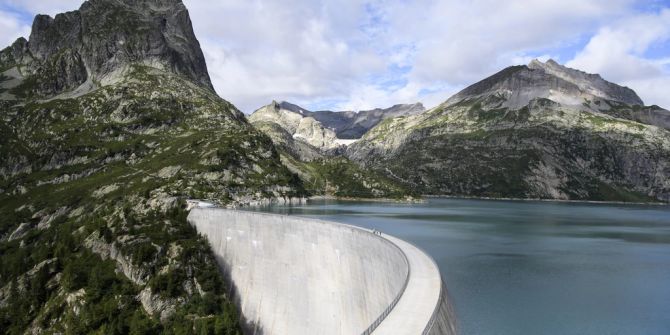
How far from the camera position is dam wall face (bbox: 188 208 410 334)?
4081 centimetres

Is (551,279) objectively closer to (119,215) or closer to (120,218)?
(120,218)

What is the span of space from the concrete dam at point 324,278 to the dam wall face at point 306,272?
0.08 m

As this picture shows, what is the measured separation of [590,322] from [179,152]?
462 ft

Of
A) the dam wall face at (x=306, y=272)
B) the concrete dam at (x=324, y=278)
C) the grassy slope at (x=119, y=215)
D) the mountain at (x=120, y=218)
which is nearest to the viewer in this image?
the concrete dam at (x=324, y=278)

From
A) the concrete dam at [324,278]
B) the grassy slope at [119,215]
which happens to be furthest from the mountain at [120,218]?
the concrete dam at [324,278]

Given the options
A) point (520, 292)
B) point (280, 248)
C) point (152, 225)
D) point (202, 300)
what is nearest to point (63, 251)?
point (152, 225)

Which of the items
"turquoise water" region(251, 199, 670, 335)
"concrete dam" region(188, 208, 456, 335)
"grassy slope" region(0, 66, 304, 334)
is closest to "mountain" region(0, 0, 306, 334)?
"grassy slope" region(0, 66, 304, 334)

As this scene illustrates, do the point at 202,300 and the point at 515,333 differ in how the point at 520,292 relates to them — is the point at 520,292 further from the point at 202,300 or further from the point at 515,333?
the point at 202,300

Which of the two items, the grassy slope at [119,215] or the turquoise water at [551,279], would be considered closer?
the turquoise water at [551,279]

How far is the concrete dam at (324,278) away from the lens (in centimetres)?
2519

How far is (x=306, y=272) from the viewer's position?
176 ft

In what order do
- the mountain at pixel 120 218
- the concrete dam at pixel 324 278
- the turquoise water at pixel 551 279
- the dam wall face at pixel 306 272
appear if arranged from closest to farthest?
the concrete dam at pixel 324 278 < the dam wall face at pixel 306 272 < the turquoise water at pixel 551 279 < the mountain at pixel 120 218

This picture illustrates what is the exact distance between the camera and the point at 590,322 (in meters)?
41.9

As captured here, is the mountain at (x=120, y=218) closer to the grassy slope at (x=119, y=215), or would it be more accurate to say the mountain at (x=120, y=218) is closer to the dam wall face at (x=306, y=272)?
the grassy slope at (x=119, y=215)
